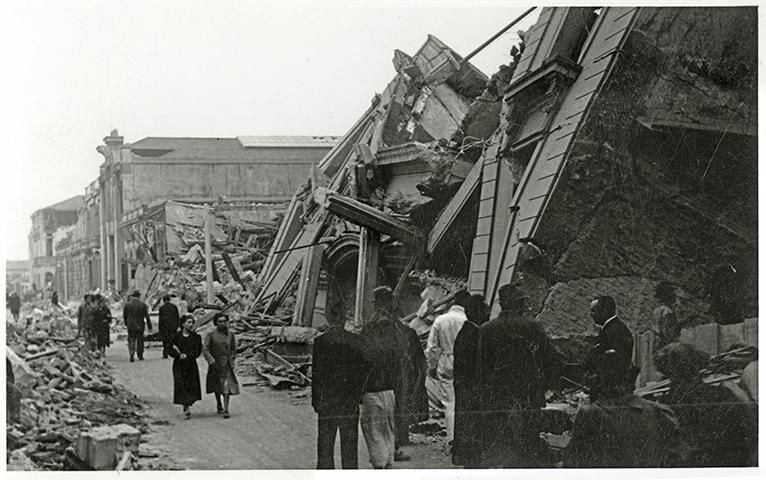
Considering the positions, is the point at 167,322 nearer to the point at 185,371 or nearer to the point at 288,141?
the point at 185,371

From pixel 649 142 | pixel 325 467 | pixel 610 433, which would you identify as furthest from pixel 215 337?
pixel 649 142

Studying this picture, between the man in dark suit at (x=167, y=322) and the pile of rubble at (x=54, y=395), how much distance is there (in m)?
0.44

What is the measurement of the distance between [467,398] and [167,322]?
92.6 inches

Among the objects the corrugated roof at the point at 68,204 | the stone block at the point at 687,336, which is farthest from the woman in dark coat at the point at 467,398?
the corrugated roof at the point at 68,204

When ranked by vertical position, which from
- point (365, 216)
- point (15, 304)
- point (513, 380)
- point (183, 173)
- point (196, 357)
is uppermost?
point (183, 173)

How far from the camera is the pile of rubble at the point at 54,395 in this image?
480cm

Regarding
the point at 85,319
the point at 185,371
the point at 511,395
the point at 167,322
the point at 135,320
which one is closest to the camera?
the point at 511,395

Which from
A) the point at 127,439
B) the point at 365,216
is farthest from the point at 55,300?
the point at 365,216

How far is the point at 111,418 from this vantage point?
4.98 m

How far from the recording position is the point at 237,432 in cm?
503

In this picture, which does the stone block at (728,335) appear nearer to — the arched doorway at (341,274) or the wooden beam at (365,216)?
the wooden beam at (365,216)

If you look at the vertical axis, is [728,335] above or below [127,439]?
above

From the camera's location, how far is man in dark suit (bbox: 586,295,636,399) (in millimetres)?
4668

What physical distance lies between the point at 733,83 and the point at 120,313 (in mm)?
4991
